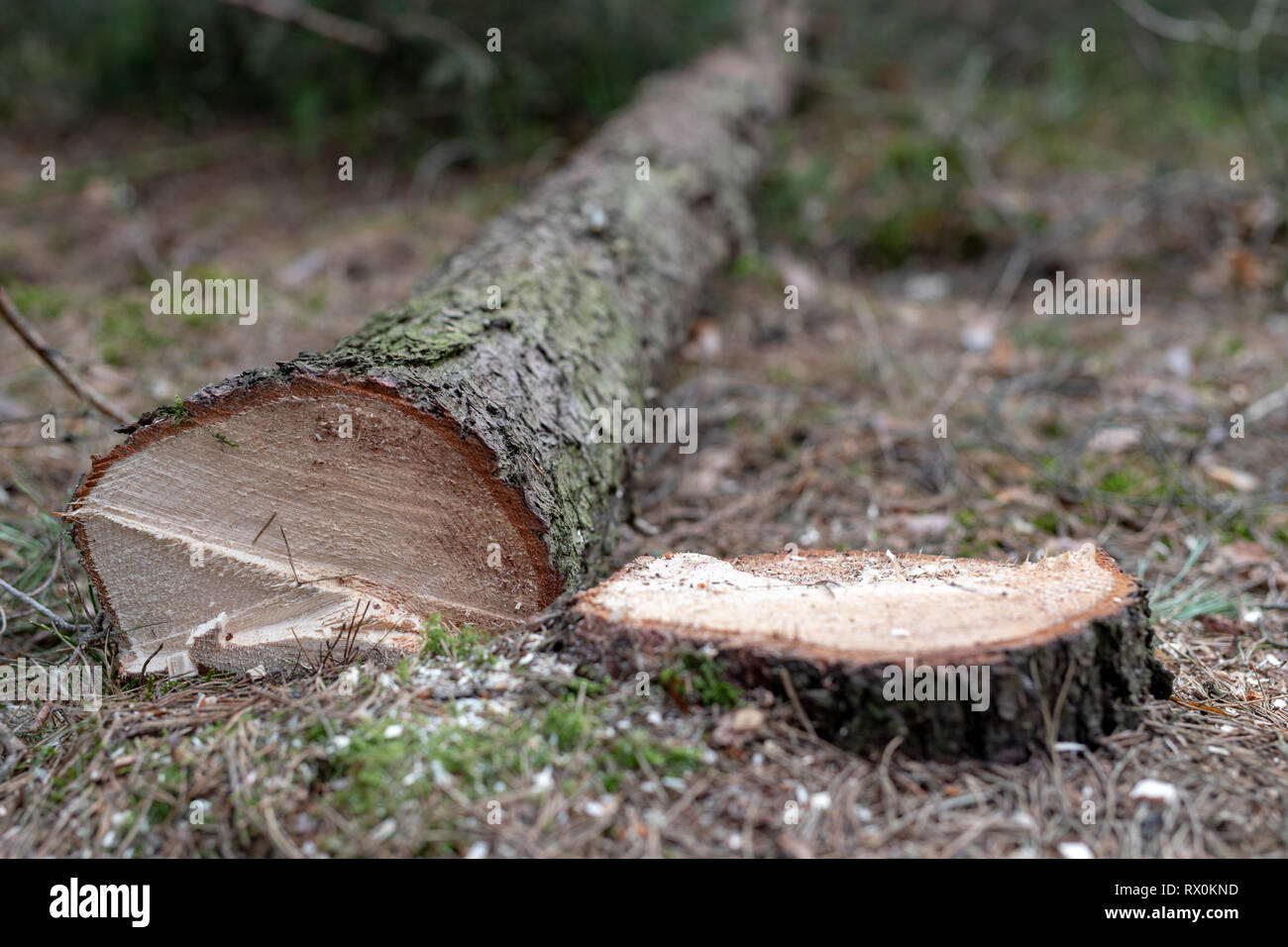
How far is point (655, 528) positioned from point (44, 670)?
1.57 metres

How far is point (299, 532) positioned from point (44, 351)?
121cm

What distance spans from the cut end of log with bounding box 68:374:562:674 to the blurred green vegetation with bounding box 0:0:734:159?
12.5 feet

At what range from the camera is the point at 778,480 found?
325cm

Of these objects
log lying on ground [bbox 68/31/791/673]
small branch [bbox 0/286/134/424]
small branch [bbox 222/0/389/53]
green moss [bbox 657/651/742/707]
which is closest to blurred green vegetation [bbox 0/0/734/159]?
small branch [bbox 222/0/389/53]

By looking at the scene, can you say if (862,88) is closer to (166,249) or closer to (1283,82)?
(1283,82)

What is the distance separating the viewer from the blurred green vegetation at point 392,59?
5.35m

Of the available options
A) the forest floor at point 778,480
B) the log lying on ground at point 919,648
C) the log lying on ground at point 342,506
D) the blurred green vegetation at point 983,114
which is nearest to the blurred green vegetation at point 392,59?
the forest floor at point 778,480

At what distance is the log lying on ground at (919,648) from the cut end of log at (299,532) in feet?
1.05

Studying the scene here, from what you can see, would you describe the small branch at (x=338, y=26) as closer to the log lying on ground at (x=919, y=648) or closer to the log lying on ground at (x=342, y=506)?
the log lying on ground at (x=342, y=506)

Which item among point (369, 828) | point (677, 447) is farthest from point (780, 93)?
point (369, 828)

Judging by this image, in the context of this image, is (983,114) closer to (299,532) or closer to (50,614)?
(299,532)

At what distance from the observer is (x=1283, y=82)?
631 cm

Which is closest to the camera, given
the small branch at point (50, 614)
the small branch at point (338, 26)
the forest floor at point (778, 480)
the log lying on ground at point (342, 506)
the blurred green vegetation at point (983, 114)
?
the forest floor at point (778, 480)
